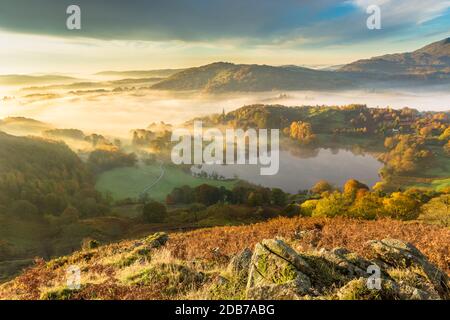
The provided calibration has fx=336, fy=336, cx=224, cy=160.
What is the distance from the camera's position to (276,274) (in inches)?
347

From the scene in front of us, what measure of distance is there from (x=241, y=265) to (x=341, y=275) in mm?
2990

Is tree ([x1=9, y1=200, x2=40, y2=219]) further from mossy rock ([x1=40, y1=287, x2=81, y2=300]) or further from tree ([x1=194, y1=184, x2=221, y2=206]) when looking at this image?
mossy rock ([x1=40, y1=287, x2=81, y2=300])

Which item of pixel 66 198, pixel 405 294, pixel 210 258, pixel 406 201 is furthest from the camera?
pixel 66 198

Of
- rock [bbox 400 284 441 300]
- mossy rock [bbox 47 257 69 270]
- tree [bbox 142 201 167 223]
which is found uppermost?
rock [bbox 400 284 441 300]

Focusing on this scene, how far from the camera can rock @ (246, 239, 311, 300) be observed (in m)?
7.68

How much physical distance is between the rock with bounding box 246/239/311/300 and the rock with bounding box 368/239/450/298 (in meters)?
3.84

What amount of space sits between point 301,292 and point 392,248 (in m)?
5.45

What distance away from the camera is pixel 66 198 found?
164625mm

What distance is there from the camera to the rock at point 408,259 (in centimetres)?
977

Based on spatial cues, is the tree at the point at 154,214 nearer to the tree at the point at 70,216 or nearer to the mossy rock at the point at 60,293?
the tree at the point at 70,216

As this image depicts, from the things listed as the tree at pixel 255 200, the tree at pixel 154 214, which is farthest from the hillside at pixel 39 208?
the tree at pixel 255 200

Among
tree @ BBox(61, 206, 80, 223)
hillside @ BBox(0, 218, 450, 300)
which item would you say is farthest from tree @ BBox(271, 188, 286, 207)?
hillside @ BBox(0, 218, 450, 300)

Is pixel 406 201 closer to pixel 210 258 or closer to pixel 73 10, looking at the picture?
pixel 210 258
